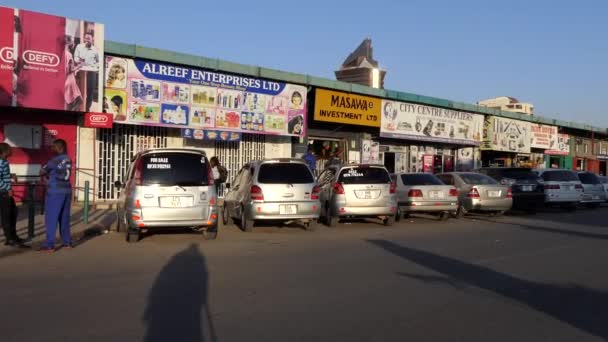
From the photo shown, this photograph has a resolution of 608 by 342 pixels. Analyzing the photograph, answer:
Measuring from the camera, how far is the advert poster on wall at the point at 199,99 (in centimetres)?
1830

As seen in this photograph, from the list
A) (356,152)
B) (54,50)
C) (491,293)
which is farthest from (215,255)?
(356,152)

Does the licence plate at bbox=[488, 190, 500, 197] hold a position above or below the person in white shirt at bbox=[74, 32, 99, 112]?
below

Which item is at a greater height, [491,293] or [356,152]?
[356,152]

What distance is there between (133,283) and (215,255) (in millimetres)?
2590

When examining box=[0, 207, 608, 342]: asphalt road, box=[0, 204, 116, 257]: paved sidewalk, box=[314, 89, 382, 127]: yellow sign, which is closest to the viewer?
box=[0, 207, 608, 342]: asphalt road

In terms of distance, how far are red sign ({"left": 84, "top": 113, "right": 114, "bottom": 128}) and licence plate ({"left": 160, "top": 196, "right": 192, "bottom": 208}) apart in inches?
280

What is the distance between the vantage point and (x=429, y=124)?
29.7 m

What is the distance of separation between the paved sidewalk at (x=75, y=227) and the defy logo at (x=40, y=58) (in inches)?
160

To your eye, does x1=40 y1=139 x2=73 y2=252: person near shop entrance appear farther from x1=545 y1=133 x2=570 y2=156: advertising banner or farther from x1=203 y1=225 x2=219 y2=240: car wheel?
x1=545 y1=133 x2=570 y2=156: advertising banner

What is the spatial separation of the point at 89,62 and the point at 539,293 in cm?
1433

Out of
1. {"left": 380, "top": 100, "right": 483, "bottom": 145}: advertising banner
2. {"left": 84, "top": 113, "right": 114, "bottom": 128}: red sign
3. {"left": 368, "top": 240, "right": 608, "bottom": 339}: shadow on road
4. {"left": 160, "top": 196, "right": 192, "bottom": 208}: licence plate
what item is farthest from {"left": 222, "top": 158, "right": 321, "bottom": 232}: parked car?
{"left": 380, "top": 100, "right": 483, "bottom": 145}: advertising banner

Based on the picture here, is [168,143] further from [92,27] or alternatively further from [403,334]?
[403,334]

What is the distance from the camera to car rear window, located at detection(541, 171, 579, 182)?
21.5 m

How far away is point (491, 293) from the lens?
7238 millimetres
